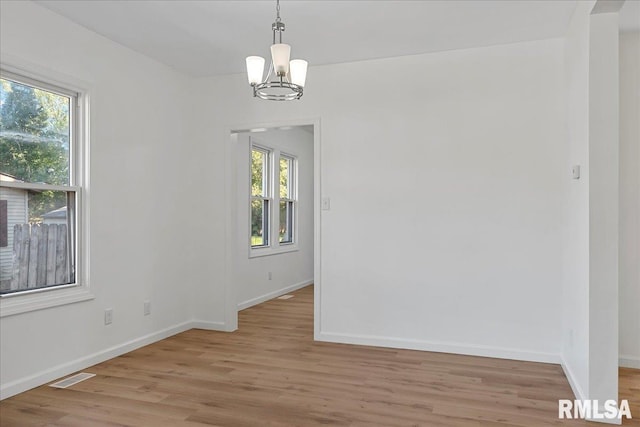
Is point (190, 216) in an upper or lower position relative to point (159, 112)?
lower

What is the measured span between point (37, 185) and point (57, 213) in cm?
29

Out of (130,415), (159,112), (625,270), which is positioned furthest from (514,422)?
(159,112)

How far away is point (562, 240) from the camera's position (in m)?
3.86

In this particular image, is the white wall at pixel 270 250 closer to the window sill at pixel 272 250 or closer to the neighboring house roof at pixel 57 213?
the window sill at pixel 272 250

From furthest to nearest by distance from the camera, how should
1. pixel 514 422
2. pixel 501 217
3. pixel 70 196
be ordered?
pixel 501 217 → pixel 70 196 → pixel 514 422

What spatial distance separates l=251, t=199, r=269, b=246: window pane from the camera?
6.68m

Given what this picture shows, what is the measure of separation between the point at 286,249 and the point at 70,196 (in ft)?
13.5

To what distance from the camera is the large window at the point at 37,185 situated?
3.25 m

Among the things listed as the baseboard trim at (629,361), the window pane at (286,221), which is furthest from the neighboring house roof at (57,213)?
the baseboard trim at (629,361)

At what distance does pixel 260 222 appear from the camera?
6.88 metres

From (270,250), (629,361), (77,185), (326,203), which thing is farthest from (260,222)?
(629,361)

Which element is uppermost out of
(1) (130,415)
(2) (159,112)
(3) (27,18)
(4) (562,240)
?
(3) (27,18)

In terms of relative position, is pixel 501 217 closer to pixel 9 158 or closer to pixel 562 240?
pixel 562 240

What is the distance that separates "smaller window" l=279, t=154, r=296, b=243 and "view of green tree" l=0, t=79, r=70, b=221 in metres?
4.10
